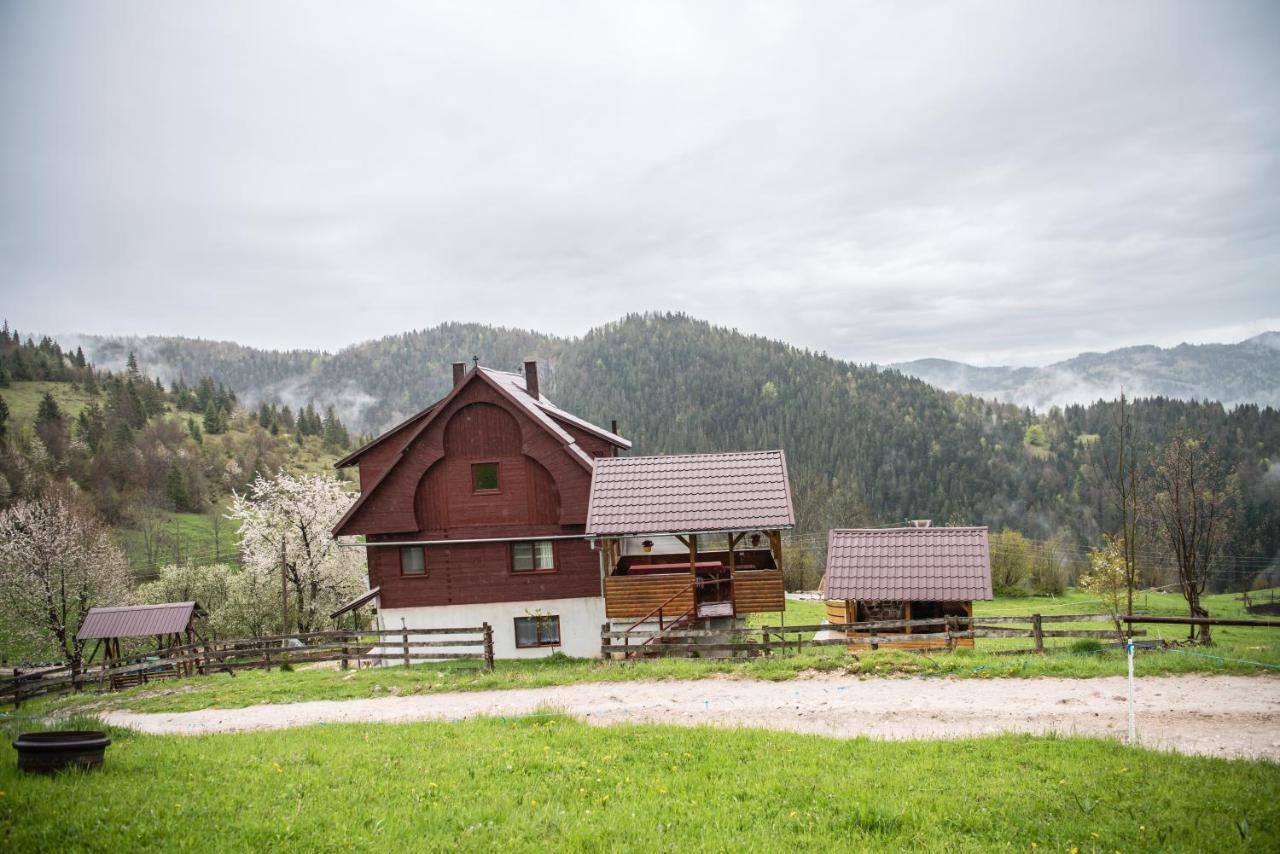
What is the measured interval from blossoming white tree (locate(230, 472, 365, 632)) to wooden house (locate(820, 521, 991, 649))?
109 ft

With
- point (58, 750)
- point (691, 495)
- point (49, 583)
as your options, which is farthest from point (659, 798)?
point (49, 583)

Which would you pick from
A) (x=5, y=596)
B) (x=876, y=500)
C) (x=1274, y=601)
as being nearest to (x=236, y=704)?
(x=5, y=596)

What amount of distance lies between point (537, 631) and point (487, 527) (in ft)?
14.4

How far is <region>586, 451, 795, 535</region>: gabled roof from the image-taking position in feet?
77.4

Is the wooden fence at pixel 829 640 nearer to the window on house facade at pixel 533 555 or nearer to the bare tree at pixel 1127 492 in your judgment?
the window on house facade at pixel 533 555

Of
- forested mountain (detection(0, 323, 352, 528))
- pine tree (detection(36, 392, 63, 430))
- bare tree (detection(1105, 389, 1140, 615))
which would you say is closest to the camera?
bare tree (detection(1105, 389, 1140, 615))

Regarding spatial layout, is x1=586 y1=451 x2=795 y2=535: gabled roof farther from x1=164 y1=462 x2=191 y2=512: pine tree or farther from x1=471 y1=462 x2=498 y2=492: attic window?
x1=164 y1=462 x2=191 y2=512: pine tree

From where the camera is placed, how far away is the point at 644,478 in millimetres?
25297

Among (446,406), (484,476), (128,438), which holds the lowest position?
(484,476)

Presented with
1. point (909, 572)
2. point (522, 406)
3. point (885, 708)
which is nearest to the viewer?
Result: point (885, 708)

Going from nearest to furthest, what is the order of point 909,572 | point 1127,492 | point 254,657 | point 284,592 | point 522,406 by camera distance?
point 909,572
point 522,406
point 254,657
point 284,592
point 1127,492

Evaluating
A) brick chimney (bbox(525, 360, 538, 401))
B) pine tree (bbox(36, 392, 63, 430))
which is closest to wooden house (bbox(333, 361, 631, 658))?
brick chimney (bbox(525, 360, 538, 401))

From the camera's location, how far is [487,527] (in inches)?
1190

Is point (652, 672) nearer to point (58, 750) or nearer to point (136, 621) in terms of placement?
point (58, 750)
